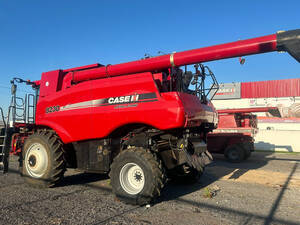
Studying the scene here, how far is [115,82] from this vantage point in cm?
553

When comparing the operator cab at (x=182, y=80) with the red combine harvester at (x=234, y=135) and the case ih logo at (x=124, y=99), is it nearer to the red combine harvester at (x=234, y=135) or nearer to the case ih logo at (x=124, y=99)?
the case ih logo at (x=124, y=99)

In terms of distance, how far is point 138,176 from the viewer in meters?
5.00

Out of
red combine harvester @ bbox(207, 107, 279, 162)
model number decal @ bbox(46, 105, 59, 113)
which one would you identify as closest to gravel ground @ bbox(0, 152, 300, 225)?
model number decal @ bbox(46, 105, 59, 113)

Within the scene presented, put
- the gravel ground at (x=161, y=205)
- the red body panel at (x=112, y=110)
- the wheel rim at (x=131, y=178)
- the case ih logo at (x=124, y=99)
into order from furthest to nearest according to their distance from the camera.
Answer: the case ih logo at (x=124, y=99) → the wheel rim at (x=131, y=178) → the red body panel at (x=112, y=110) → the gravel ground at (x=161, y=205)

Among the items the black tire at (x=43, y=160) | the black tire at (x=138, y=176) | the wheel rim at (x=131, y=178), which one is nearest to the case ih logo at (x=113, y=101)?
the black tire at (x=43, y=160)

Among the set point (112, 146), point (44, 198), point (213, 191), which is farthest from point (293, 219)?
point (44, 198)

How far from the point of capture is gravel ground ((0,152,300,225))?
410 cm

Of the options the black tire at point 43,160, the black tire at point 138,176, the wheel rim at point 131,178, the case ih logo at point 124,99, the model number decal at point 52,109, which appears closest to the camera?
the black tire at point 138,176

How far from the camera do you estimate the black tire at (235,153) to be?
12.3 meters

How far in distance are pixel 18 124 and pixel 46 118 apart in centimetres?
144

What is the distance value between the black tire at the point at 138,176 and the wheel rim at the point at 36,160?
→ 84.5 inches

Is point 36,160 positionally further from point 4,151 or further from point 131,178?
point 131,178

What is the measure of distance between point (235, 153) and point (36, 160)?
9.59 metres

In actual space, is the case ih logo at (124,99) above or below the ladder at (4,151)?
above
